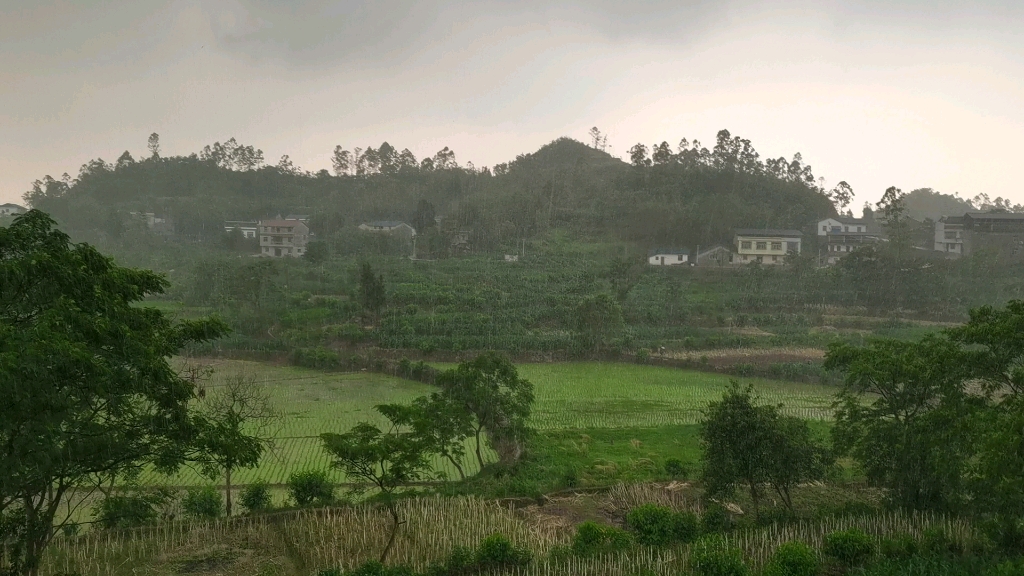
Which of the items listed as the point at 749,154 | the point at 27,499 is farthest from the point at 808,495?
the point at 749,154

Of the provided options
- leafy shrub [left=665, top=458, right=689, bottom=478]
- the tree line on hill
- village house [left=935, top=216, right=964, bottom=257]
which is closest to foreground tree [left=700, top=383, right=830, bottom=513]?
the tree line on hill

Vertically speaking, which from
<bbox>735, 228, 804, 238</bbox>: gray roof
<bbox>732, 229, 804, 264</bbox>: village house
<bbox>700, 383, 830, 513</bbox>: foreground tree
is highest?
<bbox>735, 228, 804, 238</bbox>: gray roof

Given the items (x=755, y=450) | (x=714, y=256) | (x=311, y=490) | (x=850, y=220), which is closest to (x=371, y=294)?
(x=311, y=490)

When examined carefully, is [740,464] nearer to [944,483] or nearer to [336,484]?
[944,483]

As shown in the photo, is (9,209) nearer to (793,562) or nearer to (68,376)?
(68,376)

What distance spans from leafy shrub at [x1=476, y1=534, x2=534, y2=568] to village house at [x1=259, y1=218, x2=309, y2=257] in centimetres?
2921

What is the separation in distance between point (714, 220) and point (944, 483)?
3338cm

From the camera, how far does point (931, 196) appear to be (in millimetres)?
61062

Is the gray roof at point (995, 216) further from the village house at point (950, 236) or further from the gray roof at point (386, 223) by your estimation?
the gray roof at point (386, 223)

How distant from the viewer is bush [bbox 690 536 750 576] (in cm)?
777

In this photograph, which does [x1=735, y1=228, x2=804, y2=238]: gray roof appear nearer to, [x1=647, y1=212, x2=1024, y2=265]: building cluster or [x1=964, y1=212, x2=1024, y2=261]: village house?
[x1=647, y1=212, x2=1024, y2=265]: building cluster

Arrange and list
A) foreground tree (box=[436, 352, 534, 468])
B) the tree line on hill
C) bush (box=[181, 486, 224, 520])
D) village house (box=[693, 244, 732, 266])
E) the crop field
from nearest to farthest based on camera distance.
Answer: the tree line on hill
bush (box=[181, 486, 224, 520])
foreground tree (box=[436, 352, 534, 468])
the crop field
village house (box=[693, 244, 732, 266])

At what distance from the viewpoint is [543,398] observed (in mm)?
20141

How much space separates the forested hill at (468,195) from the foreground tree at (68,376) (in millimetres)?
32595
